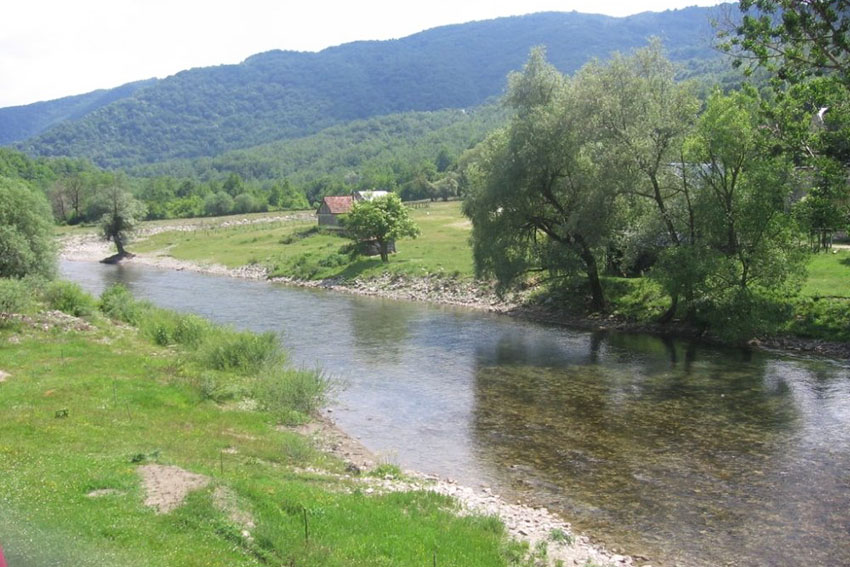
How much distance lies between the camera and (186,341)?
33219 mm

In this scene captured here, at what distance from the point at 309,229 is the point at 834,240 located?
220ft

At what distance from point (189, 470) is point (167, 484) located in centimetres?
108

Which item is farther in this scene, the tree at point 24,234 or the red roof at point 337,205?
the red roof at point 337,205

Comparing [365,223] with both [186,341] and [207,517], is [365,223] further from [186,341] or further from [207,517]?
[207,517]

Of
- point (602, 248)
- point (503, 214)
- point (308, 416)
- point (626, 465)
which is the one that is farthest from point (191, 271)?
point (626, 465)

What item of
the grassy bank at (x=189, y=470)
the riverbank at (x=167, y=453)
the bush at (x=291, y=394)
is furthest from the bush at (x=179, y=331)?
the bush at (x=291, y=394)

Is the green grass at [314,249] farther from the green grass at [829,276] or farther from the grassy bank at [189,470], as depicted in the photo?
the grassy bank at [189,470]

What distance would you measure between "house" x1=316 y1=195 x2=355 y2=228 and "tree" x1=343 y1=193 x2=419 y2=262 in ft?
84.2

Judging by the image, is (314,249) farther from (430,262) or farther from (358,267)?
(430,262)

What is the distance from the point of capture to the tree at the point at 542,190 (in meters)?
40.5

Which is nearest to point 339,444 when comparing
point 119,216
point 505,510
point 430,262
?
point 505,510

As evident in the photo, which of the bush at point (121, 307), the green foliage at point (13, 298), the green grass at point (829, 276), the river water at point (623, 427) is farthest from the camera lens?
the bush at point (121, 307)

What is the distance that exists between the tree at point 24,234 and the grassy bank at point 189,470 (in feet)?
40.1

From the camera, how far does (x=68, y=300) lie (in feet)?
123
